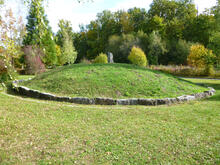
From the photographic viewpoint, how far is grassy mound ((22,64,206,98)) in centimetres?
781

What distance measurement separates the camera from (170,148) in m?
3.40


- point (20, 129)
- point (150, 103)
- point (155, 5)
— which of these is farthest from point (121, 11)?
point (20, 129)

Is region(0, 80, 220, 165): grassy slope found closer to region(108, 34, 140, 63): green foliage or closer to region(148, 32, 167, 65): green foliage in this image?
region(148, 32, 167, 65): green foliage

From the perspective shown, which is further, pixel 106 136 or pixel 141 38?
pixel 141 38

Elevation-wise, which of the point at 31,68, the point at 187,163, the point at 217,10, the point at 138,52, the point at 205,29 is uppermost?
the point at 205,29

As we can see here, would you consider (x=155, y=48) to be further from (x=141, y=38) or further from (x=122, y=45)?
(x=122, y=45)

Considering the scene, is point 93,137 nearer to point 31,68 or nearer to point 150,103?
point 150,103

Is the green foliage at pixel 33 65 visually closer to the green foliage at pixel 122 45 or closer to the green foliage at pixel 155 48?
the green foliage at pixel 122 45

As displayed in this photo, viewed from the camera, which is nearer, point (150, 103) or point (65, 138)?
point (65, 138)

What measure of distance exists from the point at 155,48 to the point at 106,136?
2759 cm

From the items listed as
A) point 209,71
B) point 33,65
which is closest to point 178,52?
point 209,71

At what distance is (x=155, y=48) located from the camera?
2898 centimetres

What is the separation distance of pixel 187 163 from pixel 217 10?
50.0 feet

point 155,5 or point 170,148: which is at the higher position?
point 155,5
